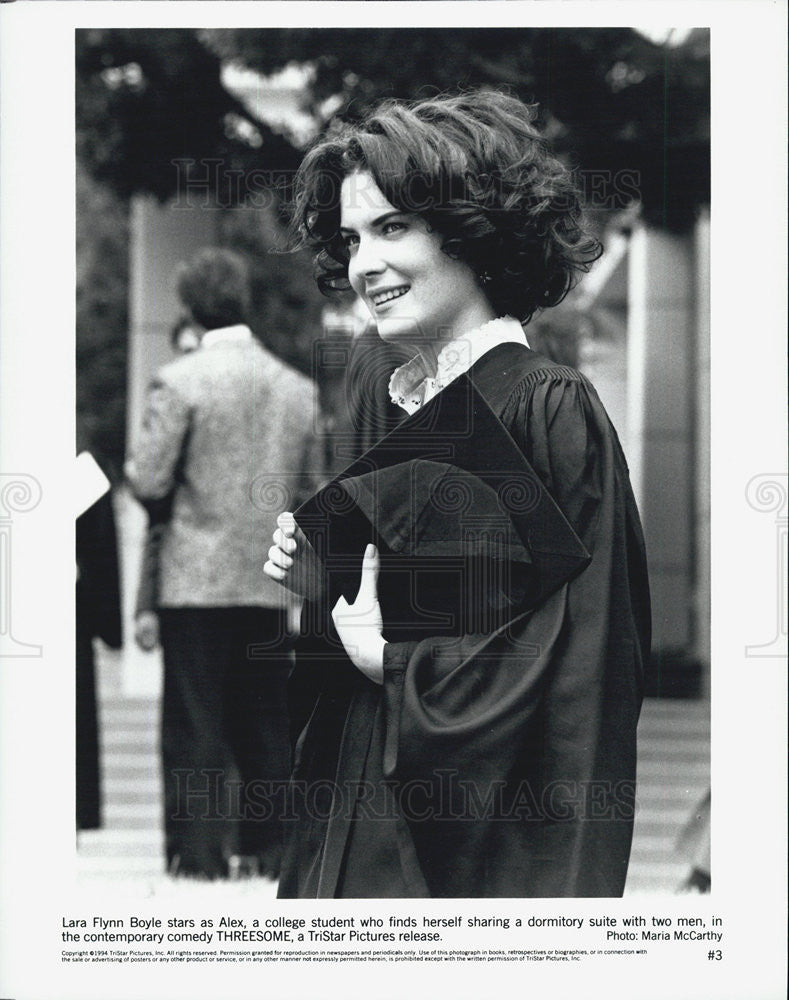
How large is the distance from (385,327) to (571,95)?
2.02m

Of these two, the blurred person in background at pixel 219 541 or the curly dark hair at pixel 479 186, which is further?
the blurred person in background at pixel 219 541

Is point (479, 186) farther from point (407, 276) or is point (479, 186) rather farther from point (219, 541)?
point (219, 541)

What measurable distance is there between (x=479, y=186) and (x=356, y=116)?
69 centimetres

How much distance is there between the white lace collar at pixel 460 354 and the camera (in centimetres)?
269

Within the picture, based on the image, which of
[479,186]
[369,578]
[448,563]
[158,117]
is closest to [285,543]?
[369,578]

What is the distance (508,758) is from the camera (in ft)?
8.39

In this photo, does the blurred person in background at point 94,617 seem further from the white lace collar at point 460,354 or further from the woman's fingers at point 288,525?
the white lace collar at point 460,354

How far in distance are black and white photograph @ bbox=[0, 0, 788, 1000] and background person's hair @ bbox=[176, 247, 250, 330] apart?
0.88 ft

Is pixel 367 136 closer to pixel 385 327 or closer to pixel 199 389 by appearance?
pixel 385 327

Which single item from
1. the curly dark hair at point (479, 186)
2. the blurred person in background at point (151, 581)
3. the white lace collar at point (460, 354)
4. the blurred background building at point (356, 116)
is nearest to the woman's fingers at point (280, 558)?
the white lace collar at point (460, 354)

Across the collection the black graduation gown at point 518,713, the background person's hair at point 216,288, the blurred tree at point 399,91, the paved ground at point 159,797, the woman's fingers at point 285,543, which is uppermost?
the blurred tree at point 399,91

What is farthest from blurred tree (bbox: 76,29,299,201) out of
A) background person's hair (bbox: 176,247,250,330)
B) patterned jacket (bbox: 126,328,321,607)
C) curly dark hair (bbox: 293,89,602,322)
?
curly dark hair (bbox: 293,89,602,322)

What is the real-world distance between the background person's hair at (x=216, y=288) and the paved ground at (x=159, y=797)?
148 cm

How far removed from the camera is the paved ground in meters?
3.67
